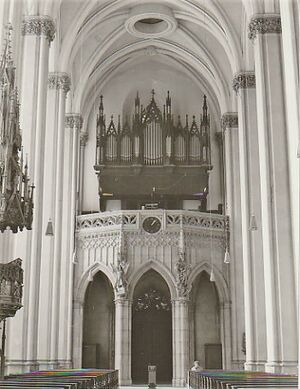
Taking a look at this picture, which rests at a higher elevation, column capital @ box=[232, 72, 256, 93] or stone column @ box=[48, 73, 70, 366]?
column capital @ box=[232, 72, 256, 93]

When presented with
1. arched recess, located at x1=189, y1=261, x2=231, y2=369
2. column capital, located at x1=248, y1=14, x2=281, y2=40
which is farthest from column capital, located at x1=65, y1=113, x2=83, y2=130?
column capital, located at x1=248, y1=14, x2=281, y2=40

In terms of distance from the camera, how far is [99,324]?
2572cm

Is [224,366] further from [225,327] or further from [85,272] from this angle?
[85,272]

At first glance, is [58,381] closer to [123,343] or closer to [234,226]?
[123,343]

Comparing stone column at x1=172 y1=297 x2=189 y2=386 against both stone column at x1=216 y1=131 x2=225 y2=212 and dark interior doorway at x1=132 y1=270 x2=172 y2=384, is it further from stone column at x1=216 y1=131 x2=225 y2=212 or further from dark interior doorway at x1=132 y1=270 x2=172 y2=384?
stone column at x1=216 y1=131 x2=225 y2=212

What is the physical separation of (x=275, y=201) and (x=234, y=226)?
29.1ft

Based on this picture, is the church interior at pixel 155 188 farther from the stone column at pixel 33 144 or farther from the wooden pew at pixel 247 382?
the wooden pew at pixel 247 382

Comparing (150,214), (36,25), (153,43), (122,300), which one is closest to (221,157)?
(150,214)

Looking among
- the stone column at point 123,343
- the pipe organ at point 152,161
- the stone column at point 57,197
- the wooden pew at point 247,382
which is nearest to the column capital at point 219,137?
the pipe organ at point 152,161

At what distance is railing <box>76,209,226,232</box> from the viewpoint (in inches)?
949

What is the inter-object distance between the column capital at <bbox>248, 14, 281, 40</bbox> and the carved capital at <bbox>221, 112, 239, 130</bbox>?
326 inches

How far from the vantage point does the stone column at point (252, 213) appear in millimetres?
19234

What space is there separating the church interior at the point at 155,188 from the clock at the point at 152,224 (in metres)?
0.04

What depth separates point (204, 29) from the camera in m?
25.4
